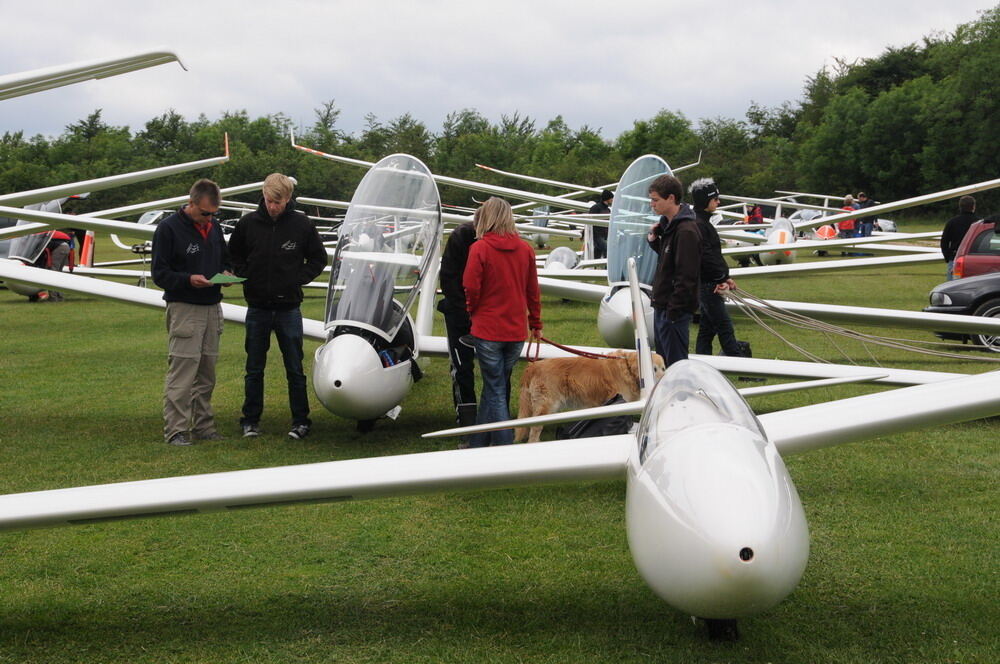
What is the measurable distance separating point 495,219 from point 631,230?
13.6 feet

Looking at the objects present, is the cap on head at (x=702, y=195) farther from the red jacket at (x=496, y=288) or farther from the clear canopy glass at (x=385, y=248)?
the red jacket at (x=496, y=288)

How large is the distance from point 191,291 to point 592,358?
9.91 feet

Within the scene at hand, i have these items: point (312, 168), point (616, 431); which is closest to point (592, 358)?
point (616, 431)

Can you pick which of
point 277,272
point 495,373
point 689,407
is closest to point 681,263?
point 495,373

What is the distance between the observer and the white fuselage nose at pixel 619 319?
909cm

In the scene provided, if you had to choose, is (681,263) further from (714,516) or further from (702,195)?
(714,516)

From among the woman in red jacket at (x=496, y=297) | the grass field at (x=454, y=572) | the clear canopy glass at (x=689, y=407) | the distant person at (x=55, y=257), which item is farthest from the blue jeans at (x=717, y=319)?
the distant person at (x=55, y=257)

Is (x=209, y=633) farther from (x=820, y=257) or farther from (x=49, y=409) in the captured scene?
(x=820, y=257)

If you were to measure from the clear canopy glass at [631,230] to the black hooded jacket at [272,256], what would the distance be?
3.76 m

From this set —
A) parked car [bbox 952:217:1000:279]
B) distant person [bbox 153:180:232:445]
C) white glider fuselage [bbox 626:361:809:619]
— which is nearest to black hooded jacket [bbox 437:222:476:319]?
distant person [bbox 153:180:232:445]

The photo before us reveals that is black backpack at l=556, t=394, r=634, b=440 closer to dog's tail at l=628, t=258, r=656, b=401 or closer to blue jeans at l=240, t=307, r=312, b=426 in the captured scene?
dog's tail at l=628, t=258, r=656, b=401

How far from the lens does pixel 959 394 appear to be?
13.2 ft

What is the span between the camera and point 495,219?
6.20 metres

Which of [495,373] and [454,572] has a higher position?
[495,373]
